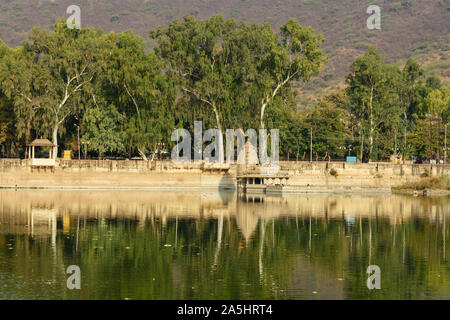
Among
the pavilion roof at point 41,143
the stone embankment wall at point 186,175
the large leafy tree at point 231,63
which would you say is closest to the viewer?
the stone embankment wall at point 186,175

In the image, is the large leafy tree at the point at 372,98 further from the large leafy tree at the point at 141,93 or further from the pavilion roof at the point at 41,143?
the pavilion roof at the point at 41,143

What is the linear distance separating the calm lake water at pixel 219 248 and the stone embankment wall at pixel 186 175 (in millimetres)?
14612

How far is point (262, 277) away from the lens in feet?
134

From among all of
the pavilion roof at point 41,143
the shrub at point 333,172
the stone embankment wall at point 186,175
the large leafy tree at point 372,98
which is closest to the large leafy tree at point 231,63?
the stone embankment wall at point 186,175

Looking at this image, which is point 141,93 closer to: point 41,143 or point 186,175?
point 186,175

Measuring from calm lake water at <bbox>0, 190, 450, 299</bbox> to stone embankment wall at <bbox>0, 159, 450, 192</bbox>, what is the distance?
14.6 meters

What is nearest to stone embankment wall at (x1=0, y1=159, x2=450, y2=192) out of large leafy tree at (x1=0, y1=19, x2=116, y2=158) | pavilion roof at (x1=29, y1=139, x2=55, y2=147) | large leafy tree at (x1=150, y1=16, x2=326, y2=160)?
pavilion roof at (x1=29, y1=139, x2=55, y2=147)

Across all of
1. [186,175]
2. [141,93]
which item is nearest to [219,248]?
[186,175]

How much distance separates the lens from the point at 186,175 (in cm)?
10388

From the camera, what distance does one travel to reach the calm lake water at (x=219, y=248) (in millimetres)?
38062

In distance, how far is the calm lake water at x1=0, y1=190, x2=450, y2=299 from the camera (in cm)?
3806

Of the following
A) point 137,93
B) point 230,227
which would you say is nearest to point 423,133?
point 137,93

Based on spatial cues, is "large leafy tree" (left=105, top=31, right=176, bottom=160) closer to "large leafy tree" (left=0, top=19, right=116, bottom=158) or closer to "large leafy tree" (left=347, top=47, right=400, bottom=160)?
"large leafy tree" (left=0, top=19, right=116, bottom=158)
